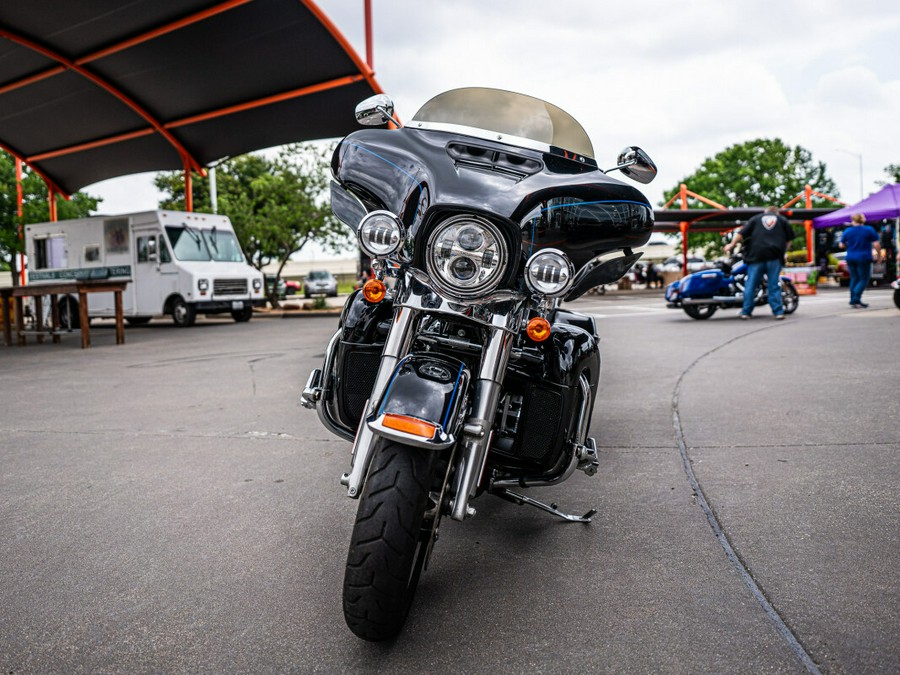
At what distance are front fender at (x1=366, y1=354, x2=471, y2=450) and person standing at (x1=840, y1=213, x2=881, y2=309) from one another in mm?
14234

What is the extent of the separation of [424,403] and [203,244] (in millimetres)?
17019

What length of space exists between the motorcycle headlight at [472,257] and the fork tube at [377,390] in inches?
8.8

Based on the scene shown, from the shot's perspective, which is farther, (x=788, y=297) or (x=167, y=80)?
(x=167, y=80)

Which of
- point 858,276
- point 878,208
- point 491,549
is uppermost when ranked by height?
point 878,208

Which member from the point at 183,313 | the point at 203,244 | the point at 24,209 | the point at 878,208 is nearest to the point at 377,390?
the point at 183,313

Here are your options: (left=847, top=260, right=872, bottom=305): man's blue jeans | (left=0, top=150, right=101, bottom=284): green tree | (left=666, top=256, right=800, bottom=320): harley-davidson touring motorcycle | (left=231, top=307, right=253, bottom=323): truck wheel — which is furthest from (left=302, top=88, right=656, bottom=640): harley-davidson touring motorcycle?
(left=0, top=150, right=101, bottom=284): green tree

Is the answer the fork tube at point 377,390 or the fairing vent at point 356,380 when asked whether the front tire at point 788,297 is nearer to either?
the fairing vent at point 356,380

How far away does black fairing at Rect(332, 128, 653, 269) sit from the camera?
250cm

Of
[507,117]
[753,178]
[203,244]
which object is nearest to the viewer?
[507,117]

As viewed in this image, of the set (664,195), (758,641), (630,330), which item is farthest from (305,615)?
(664,195)

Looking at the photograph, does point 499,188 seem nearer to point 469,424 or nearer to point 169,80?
point 469,424

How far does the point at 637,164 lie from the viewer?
9.57 ft

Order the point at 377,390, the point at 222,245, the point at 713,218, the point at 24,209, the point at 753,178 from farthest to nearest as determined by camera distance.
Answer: the point at 753,178
the point at 713,218
the point at 24,209
the point at 222,245
the point at 377,390

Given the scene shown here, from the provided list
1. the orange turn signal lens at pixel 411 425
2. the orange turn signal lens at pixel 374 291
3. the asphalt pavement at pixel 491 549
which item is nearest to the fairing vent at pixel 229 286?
the asphalt pavement at pixel 491 549
